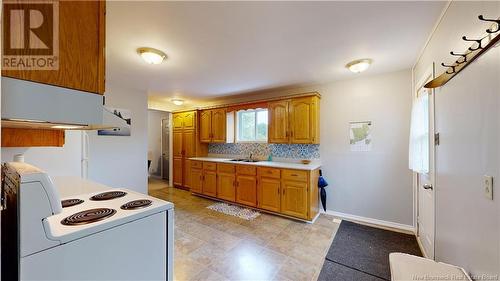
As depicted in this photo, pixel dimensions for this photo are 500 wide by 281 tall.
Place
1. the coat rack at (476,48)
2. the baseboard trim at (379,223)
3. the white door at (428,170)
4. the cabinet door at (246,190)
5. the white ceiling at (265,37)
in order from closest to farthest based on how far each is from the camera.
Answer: the coat rack at (476,48)
the white ceiling at (265,37)
the white door at (428,170)
the baseboard trim at (379,223)
the cabinet door at (246,190)

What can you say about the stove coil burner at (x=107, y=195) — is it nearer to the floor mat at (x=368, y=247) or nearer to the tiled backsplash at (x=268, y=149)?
the floor mat at (x=368, y=247)

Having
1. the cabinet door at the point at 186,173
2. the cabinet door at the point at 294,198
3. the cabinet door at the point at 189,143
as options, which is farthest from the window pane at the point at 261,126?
the cabinet door at the point at 186,173

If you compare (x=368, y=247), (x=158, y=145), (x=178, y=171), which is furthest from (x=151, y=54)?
(x=158, y=145)

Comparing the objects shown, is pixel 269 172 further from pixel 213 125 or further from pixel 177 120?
pixel 177 120

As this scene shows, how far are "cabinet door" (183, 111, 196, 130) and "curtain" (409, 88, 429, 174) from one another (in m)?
4.27

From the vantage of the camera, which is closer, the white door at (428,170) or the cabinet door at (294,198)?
the white door at (428,170)

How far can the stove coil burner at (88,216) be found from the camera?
952 mm

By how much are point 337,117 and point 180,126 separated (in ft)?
12.6

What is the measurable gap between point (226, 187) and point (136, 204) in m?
2.89

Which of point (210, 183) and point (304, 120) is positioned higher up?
point (304, 120)

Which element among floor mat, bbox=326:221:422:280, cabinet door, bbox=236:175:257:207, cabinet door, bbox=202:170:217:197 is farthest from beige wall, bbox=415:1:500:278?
cabinet door, bbox=202:170:217:197

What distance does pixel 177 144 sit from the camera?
5516 mm

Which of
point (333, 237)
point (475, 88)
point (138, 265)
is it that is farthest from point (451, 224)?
point (138, 265)

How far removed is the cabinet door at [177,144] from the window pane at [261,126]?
7.26 ft
